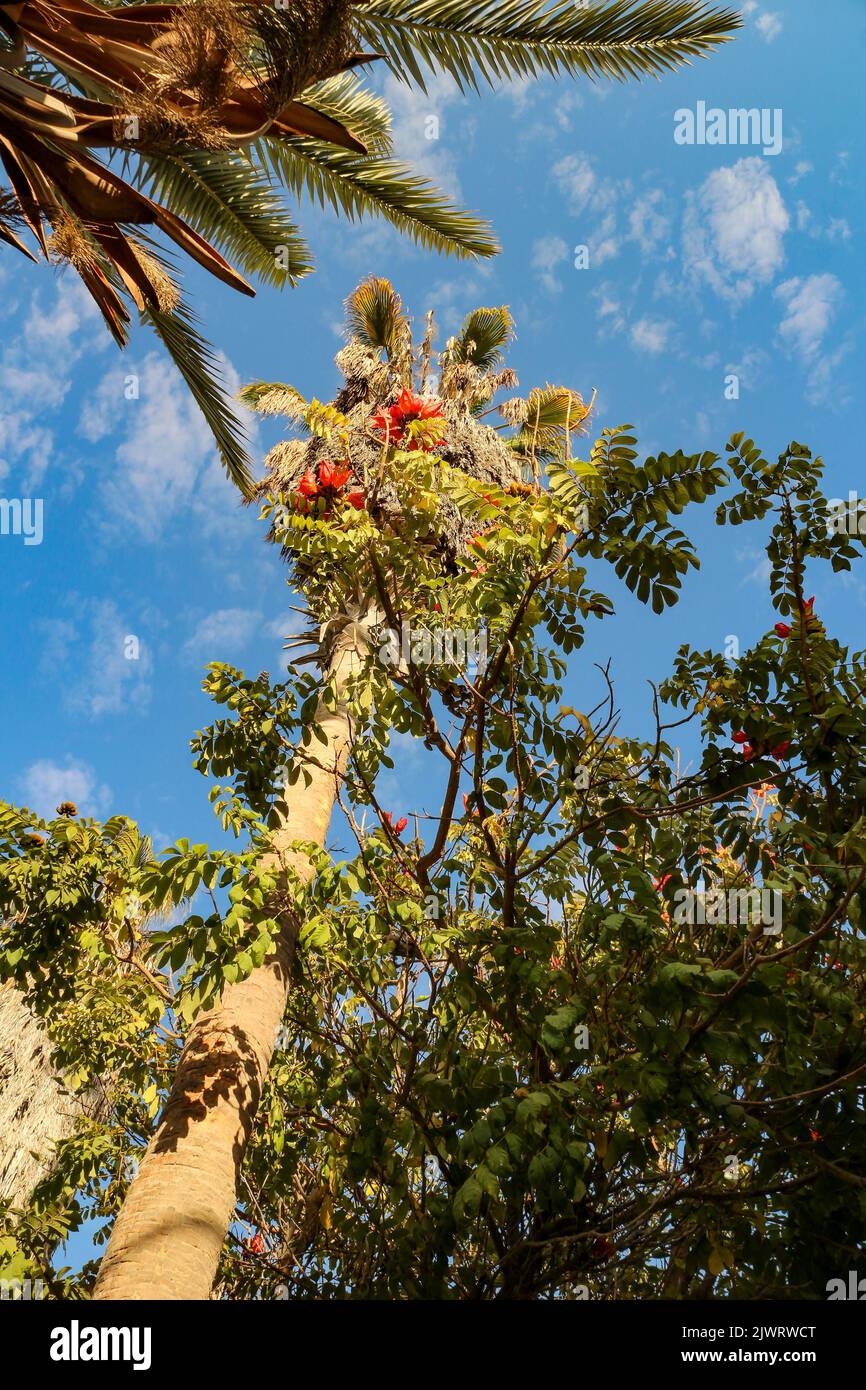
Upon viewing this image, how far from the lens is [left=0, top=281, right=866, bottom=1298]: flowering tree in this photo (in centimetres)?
264

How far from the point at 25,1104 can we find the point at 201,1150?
8.50 metres

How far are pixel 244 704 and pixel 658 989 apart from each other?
6.62ft

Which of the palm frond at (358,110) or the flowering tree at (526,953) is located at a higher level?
the palm frond at (358,110)

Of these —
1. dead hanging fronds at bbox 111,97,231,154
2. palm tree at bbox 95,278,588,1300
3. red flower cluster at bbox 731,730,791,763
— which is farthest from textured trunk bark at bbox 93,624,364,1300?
dead hanging fronds at bbox 111,97,231,154

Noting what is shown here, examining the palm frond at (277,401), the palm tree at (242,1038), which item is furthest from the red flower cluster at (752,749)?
the palm frond at (277,401)

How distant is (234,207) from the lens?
20.4 ft

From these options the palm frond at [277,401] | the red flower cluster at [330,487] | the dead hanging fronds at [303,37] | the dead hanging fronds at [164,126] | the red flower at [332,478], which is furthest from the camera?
the palm frond at [277,401]

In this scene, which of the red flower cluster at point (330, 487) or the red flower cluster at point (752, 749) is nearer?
the red flower cluster at point (752, 749)

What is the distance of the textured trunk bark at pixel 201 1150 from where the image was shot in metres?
2.79

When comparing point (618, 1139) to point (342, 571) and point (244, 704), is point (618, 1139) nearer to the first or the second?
point (244, 704)

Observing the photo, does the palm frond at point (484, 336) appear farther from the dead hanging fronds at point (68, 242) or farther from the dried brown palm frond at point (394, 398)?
the dead hanging fronds at point (68, 242)

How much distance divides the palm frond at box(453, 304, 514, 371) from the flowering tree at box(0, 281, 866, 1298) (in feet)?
24.2

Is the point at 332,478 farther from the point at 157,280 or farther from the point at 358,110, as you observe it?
the point at 358,110

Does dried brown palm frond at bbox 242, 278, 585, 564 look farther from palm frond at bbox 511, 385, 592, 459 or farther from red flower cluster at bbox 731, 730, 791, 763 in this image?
red flower cluster at bbox 731, 730, 791, 763
